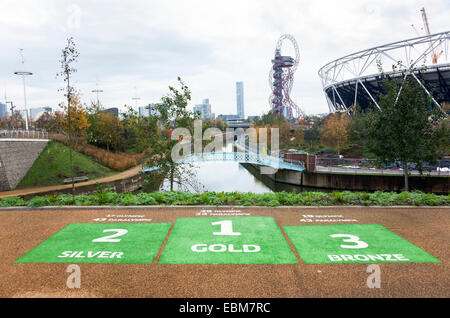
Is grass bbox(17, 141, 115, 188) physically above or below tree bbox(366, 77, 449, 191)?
below

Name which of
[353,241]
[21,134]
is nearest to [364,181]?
[353,241]

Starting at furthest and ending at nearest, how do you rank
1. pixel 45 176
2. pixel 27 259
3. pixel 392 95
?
pixel 45 176
pixel 392 95
pixel 27 259

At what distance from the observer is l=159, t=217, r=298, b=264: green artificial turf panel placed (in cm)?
694

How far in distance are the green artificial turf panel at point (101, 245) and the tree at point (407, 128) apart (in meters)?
14.5

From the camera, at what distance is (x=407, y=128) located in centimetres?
1714

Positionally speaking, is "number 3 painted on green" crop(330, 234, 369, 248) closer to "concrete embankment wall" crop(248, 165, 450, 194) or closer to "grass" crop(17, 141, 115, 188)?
"concrete embankment wall" crop(248, 165, 450, 194)

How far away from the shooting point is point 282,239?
8273 millimetres

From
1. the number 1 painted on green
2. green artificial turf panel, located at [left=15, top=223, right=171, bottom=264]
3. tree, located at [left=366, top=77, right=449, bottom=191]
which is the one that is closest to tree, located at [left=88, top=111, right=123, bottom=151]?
green artificial turf panel, located at [left=15, top=223, right=171, bottom=264]

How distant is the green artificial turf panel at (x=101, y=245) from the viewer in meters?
7.01

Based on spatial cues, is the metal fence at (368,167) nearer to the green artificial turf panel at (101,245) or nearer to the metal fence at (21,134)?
the green artificial turf panel at (101,245)

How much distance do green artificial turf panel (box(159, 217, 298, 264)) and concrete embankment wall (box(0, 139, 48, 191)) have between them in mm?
21495
